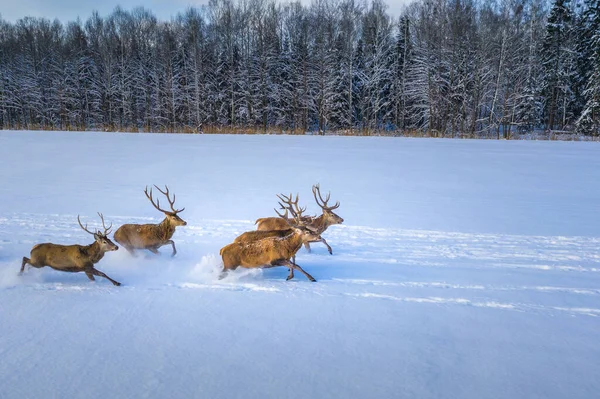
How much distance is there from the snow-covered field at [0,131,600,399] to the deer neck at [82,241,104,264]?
336mm

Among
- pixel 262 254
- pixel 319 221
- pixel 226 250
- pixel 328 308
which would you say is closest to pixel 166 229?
pixel 226 250

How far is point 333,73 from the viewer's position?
34938 millimetres

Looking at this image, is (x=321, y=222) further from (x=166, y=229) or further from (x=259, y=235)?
(x=166, y=229)

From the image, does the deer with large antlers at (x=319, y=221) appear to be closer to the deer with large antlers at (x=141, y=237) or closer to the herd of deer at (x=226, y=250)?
the herd of deer at (x=226, y=250)

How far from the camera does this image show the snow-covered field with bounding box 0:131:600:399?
3.32m

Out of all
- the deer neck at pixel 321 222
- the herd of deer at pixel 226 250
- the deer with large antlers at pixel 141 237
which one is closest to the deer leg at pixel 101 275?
the herd of deer at pixel 226 250

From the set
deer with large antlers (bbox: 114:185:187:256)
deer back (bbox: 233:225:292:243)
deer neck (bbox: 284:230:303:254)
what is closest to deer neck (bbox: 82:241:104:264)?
deer with large antlers (bbox: 114:185:187:256)

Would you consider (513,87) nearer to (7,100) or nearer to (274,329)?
(274,329)

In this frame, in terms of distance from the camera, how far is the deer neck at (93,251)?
510 cm

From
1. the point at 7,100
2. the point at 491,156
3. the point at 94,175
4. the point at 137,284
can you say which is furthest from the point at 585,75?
the point at 7,100

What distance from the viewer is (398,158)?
59.0 ft

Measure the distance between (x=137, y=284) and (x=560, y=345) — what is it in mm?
4876

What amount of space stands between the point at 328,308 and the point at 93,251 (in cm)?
313

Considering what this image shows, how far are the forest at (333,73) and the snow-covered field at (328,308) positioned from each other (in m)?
23.2
